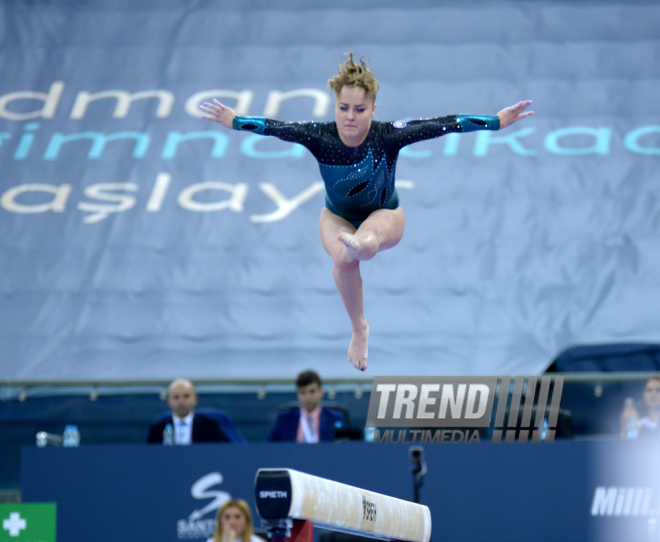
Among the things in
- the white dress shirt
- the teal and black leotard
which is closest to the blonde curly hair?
the teal and black leotard

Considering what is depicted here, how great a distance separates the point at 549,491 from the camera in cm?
561

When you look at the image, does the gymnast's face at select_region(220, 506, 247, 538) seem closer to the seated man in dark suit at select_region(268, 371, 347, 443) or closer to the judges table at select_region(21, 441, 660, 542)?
the judges table at select_region(21, 441, 660, 542)

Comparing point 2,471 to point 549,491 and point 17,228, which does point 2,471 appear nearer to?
point 17,228

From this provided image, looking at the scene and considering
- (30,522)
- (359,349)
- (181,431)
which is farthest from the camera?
(181,431)

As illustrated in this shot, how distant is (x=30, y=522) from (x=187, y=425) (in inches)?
48.8

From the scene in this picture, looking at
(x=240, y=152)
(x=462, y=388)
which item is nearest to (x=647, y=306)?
(x=462, y=388)

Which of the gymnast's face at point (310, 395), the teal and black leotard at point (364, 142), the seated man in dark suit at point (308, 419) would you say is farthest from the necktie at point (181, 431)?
the teal and black leotard at point (364, 142)

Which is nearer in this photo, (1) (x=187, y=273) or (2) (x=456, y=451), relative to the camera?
(2) (x=456, y=451)

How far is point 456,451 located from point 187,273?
3.69m

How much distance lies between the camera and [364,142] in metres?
4.34

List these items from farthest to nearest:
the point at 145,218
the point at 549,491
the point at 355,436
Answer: the point at 145,218
the point at 355,436
the point at 549,491

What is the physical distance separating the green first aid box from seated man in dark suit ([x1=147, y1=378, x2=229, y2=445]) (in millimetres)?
881

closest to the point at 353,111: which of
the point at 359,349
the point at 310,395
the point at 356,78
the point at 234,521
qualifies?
the point at 356,78

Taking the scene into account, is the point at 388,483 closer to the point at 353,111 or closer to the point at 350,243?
the point at 350,243
